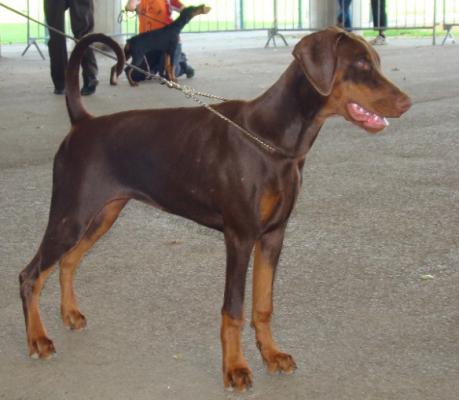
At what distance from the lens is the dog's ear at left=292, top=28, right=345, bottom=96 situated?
11.8 feet

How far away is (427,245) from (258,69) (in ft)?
32.8

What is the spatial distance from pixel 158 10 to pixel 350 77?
35.3ft

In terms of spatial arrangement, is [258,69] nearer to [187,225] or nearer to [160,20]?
[160,20]

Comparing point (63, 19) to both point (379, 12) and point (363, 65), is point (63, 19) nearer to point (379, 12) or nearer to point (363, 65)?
point (363, 65)

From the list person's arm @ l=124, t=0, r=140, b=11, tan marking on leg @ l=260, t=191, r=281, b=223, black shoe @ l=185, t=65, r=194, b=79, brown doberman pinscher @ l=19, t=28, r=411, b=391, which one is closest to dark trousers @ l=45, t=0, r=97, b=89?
person's arm @ l=124, t=0, r=140, b=11

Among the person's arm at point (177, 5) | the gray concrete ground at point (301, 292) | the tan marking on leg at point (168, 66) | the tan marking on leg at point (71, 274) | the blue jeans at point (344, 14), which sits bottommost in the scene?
the gray concrete ground at point (301, 292)

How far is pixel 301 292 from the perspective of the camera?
16.7 feet

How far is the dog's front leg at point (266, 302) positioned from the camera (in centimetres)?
407

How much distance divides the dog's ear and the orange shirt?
34.7 ft

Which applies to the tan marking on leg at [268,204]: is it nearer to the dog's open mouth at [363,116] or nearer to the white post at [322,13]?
the dog's open mouth at [363,116]

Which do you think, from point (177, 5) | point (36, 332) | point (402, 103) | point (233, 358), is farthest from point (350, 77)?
point (177, 5)

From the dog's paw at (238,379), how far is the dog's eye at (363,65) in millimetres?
1321

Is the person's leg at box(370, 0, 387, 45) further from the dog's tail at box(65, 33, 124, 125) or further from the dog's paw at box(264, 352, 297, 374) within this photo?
the dog's paw at box(264, 352, 297, 374)

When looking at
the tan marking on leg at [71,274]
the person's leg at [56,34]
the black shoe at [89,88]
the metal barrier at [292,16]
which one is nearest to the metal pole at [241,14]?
the metal barrier at [292,16]
